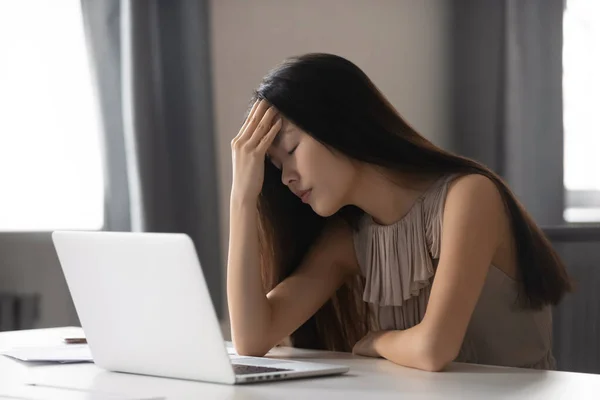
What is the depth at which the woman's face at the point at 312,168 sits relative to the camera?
159 centimetres

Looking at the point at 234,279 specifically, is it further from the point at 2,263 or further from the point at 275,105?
the point at 2,263

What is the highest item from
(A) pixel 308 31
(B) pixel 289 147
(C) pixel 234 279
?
(A) pixel 308 31

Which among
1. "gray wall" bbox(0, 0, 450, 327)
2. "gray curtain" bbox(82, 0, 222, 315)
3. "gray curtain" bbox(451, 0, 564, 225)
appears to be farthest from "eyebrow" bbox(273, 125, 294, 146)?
"gray curtain" bbox(451, 0, 564, 225)

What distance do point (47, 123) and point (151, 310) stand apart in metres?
1.77

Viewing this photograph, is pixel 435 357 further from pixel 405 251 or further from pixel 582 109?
pixel 582 109

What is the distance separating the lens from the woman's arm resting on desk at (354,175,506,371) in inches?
53.7

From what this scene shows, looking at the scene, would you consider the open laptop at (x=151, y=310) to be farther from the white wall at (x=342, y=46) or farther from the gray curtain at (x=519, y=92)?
the gray curtain at (x=519, y=92)

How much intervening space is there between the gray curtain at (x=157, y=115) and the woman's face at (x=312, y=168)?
49.7 inches

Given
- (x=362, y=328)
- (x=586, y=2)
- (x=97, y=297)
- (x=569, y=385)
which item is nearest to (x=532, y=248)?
(x=362, y=328)

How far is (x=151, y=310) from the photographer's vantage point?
3.99 ft

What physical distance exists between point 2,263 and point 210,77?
0.87 m

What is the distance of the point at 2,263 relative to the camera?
2727 mm

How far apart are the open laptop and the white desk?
0.06 ft

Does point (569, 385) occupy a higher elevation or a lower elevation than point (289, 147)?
lower
